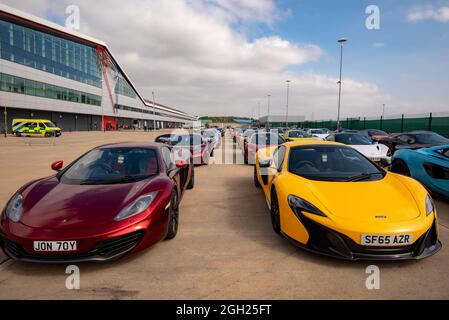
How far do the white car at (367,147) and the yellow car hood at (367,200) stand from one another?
18.3 ft

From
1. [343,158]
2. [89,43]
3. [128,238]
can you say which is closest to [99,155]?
[128,238]

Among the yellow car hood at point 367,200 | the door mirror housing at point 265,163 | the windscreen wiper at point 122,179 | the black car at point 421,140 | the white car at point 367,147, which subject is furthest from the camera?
the black car at point 421,140

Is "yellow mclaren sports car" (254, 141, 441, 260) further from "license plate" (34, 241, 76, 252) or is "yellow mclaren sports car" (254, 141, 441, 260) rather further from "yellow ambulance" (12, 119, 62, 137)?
"yellow ambulance" (12, 119, 62, 137)

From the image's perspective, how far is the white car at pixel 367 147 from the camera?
910 cm

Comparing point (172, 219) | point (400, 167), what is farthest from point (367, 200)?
point (400, 167)

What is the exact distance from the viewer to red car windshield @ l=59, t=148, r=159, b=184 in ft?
12.3

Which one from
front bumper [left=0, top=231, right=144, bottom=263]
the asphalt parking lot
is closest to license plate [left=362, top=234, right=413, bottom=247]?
the asphalt parking lot

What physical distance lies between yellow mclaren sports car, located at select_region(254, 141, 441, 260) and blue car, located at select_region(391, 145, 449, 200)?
2.15 m

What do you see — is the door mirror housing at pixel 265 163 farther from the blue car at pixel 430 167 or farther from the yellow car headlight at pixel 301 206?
the blue car at pixel 430 167

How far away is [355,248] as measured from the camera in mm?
2816

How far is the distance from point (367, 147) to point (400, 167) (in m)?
3.11

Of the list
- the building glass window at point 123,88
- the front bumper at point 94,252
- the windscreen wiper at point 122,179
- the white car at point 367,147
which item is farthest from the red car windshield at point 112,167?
the building glass window at point 123,88
